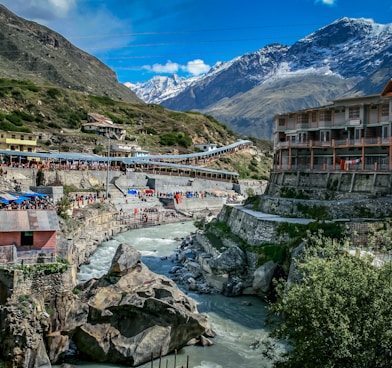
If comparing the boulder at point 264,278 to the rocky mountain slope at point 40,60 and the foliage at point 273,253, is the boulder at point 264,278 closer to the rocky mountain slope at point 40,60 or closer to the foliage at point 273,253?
the foliage at point 273,253

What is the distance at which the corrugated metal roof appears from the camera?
2330cm

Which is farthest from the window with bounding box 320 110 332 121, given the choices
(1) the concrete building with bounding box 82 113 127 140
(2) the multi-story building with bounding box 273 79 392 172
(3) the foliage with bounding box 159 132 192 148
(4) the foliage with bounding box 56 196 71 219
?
(3) the foliage with bounding box 159 132 192 148

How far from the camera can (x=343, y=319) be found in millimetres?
13961

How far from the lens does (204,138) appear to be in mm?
128000

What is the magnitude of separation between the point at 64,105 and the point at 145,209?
63.1 m

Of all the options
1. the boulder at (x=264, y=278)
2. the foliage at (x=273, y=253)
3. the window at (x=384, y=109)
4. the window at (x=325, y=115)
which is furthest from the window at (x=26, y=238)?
the window at (x=384, y=109)

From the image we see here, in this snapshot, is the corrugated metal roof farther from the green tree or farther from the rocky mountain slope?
the rocky mountain slope

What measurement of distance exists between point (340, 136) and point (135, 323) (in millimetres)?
28251

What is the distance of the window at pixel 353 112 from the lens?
39.6m

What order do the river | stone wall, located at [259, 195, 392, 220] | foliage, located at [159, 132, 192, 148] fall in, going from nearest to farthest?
the river, stone wall, located at [259, 195, 392, 220], foliage, located at [159, 132, 192, 148]

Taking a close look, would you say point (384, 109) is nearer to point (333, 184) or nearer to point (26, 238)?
point (333, 184)

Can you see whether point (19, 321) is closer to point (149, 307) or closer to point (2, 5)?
point (149, 307)

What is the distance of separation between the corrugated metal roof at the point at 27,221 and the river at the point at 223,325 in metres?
7.04

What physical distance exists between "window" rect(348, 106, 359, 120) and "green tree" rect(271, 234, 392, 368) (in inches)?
1059
